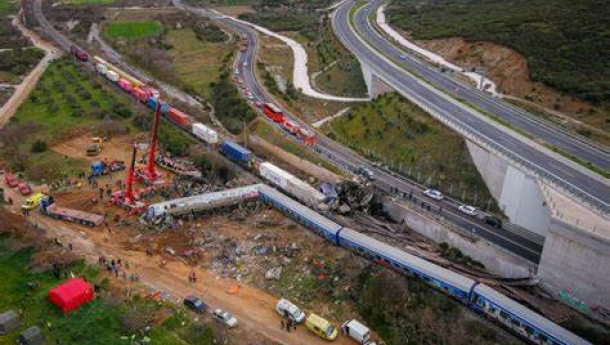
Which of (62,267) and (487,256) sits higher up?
(487,256)

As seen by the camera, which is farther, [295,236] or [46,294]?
[295,236]

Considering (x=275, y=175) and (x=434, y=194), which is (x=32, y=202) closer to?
(x=275, y=175)

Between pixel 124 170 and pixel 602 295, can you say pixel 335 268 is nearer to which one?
pixel 602 295

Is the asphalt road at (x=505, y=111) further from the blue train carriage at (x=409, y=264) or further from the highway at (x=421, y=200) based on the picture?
the blue train carriage at (x=409, y=264)

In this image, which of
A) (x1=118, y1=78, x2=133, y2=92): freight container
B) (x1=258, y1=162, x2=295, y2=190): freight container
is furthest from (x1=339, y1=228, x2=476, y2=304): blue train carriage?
(x1=118, y1=78, x2=133, y2=92): freight container

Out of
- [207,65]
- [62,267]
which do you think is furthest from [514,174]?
[207,65]

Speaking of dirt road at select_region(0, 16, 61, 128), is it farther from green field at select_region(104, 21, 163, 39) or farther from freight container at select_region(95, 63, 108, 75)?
green field at select_region(104, 21, 163, 39)
